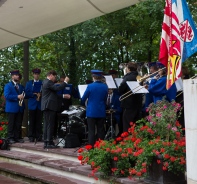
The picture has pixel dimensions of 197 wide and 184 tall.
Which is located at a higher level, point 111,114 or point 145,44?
point 145,44

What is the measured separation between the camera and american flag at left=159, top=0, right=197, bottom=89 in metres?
6.01

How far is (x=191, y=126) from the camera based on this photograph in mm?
5027

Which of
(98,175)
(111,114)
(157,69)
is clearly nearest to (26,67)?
(111,114)

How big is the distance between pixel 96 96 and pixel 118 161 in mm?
2563

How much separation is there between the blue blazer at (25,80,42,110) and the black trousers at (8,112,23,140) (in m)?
0.46

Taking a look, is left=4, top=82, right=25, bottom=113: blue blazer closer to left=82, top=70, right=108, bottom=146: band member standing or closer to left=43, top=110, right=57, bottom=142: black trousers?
left=43, top=110, right=57, bottom=142: black trousers

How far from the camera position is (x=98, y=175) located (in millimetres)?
7301

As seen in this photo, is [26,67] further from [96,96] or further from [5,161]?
[96,96]

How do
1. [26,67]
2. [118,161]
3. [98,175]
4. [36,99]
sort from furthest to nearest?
1. [26,67]
2. [36,99]
3. [98,175]
4. [118,161]

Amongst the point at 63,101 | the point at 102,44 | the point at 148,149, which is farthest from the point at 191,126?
the point at 102,44

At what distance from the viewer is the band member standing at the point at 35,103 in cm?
1176

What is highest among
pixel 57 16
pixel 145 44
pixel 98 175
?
pixel 145 44

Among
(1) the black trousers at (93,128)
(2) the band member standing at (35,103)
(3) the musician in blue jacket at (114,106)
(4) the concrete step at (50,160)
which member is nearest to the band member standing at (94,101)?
(1) the black trousers at (93,128)

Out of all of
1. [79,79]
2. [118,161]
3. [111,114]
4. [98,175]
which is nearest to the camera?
[118,161]
